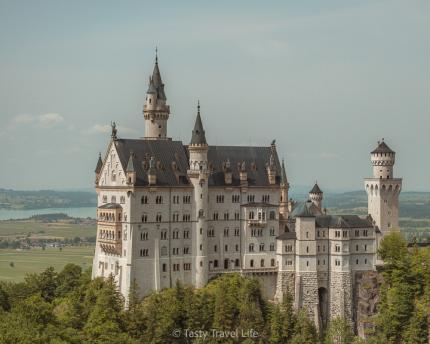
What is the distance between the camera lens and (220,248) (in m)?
118

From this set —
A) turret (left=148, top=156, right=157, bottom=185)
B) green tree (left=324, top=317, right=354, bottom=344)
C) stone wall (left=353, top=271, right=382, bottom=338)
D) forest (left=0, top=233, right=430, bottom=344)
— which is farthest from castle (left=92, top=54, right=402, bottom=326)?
green tree (left=324, top=317, right=354, bottom=344)

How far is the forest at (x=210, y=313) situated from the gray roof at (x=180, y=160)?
1416 cm

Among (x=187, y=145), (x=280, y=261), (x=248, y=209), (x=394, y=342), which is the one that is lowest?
(x=394, y=342)

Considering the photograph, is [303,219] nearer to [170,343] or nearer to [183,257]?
[183,257]

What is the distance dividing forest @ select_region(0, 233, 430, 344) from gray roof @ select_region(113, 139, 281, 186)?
14.2 m

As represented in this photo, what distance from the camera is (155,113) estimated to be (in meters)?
125

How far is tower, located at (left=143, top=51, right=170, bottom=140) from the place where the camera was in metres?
124

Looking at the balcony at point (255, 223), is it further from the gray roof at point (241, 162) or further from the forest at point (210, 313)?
the forest at point (210, 313)

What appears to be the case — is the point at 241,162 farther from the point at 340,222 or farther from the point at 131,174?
the point at 131,174

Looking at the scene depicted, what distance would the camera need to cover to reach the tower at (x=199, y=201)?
378 ft

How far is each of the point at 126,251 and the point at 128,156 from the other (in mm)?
12599

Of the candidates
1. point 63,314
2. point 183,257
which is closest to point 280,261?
point 183,257

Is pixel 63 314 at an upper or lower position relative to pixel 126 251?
lower

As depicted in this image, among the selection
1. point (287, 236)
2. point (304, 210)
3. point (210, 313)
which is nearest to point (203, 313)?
point (210, 313)
